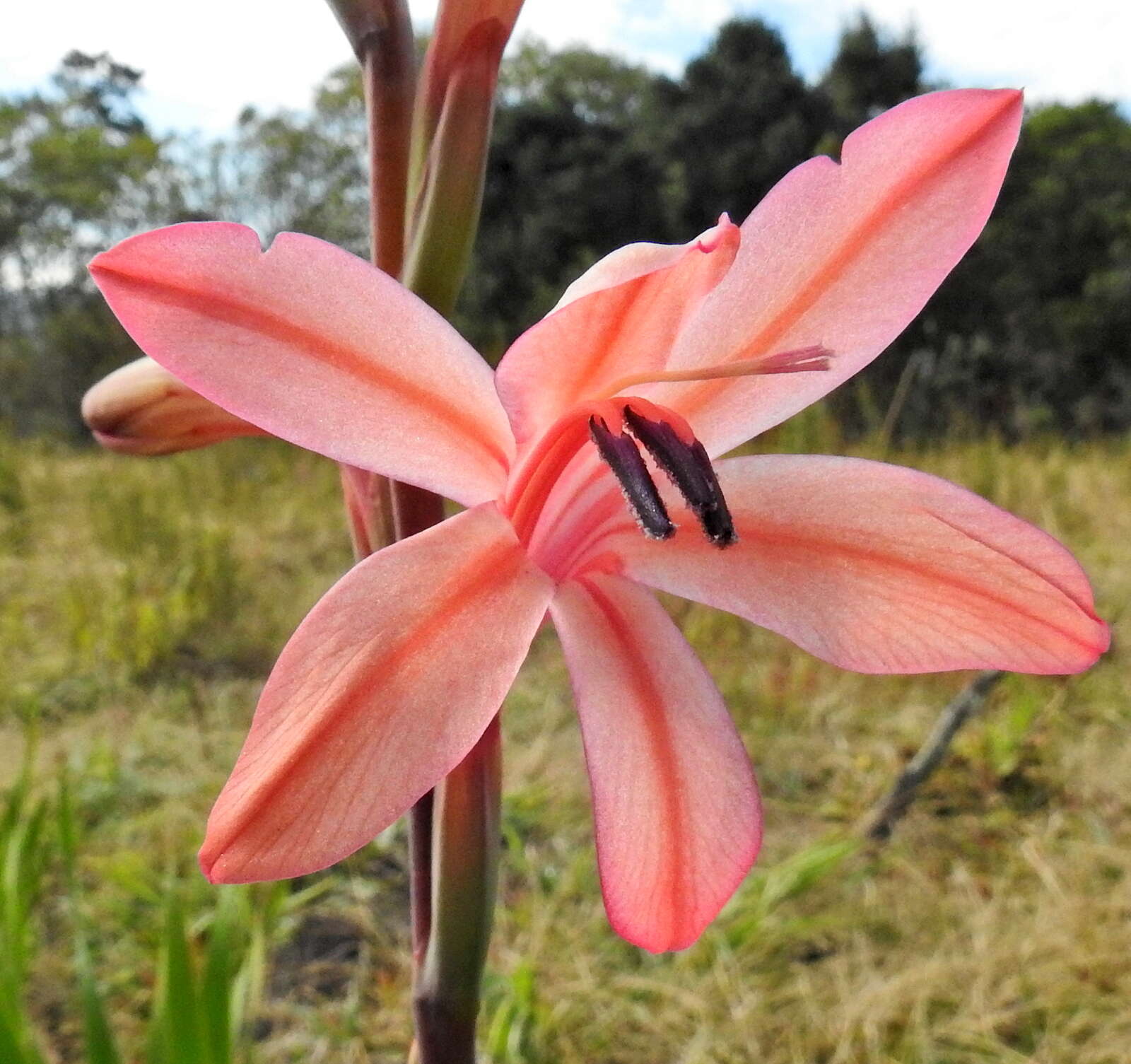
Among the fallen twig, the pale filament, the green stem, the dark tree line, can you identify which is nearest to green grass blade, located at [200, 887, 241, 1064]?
the green stem

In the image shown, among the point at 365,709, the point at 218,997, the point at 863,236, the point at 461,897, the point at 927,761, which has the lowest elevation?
the point at 927,761

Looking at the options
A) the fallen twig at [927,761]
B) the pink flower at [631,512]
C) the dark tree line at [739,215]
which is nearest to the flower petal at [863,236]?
the pink flower at [631,512]

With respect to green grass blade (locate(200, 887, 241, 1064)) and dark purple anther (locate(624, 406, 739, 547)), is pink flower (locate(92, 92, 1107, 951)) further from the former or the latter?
green grass blade (locate(200, 887, 241, 1064))

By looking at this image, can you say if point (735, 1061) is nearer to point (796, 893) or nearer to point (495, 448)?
point (796, 893)

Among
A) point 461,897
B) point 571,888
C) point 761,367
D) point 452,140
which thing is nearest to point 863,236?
point 761,367

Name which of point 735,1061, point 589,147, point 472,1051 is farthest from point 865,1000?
point 589,147

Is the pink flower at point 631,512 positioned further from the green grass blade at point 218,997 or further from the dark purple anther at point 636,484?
the green grass blade at point 218,997

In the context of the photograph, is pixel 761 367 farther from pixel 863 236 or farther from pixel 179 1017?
pixel 179 1017
